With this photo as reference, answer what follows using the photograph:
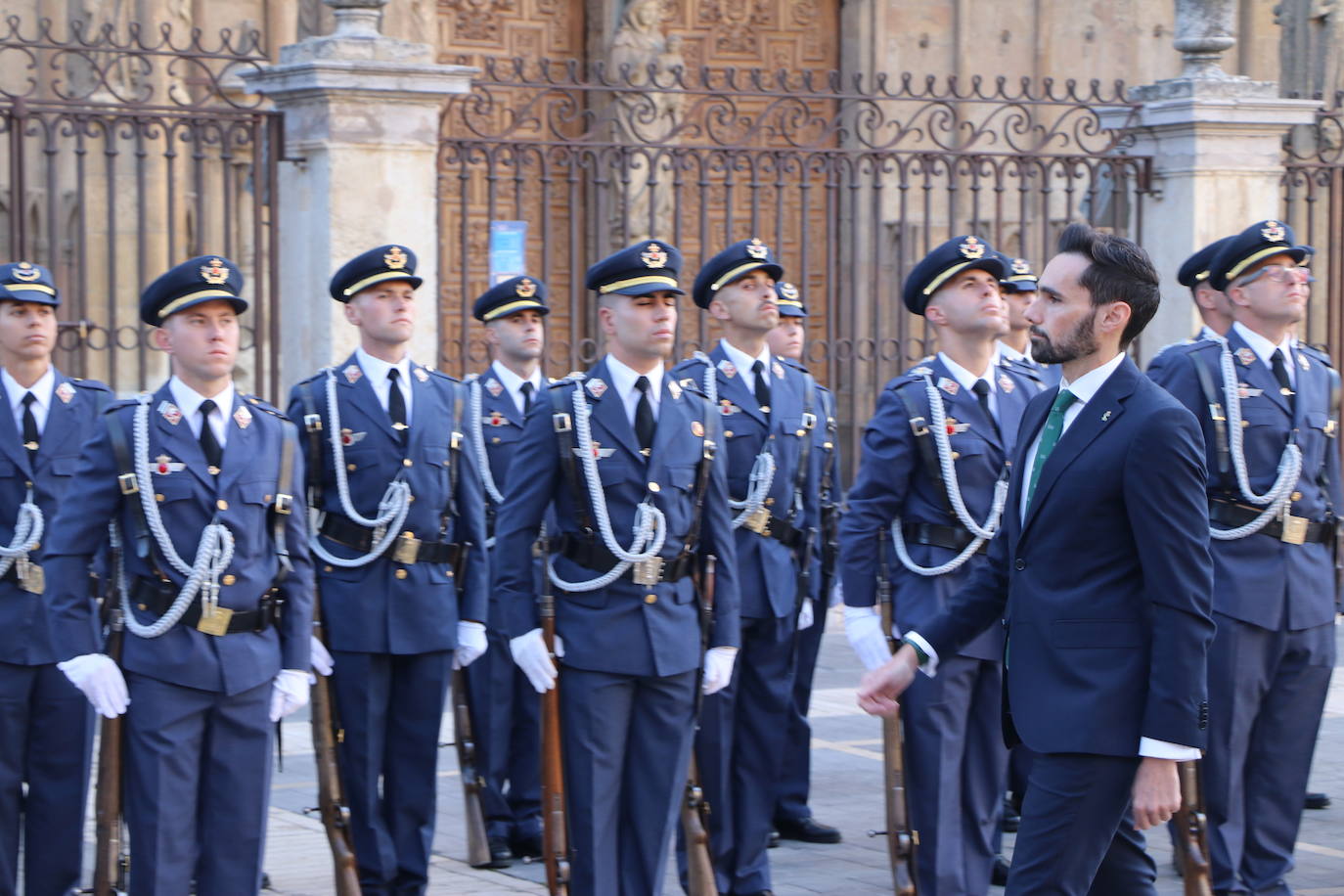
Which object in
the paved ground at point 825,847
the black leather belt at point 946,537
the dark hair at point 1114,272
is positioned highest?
the dark hair at point 1114,272

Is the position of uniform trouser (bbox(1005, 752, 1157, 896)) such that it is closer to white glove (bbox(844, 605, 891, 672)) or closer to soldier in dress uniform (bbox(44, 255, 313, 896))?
white glove (bbox(844, 605, 891, 672))

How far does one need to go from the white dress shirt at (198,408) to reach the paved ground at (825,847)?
168 cm

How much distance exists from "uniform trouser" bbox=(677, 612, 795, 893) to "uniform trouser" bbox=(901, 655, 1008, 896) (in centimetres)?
64

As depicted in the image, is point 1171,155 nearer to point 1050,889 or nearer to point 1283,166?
point 1283,166

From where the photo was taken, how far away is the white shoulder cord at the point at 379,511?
20.0ft

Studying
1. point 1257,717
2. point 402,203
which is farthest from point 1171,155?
point 1257,717

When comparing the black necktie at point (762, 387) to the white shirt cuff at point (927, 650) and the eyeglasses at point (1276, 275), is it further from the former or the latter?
the white shirt cuff at point (927, 650)

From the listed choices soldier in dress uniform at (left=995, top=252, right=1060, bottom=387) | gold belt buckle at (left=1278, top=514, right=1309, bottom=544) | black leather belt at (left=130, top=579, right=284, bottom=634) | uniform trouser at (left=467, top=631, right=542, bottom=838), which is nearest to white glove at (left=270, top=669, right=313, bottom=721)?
black leather belt at (left=130, top=579, right=284, bottom=634)

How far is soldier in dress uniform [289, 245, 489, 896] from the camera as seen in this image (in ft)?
19.7

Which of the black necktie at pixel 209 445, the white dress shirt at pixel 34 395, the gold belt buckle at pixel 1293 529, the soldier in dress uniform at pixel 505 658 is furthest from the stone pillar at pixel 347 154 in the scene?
the gold belt buckle at pixel 1293 529

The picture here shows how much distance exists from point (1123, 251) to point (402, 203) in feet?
17.3

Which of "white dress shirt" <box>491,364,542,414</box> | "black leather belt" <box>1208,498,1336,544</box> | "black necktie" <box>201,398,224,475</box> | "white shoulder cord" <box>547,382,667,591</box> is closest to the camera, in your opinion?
"black necktie" <box>201,398,224,475</box>

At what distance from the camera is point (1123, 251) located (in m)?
4.18

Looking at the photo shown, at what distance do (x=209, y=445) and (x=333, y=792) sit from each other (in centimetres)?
113
